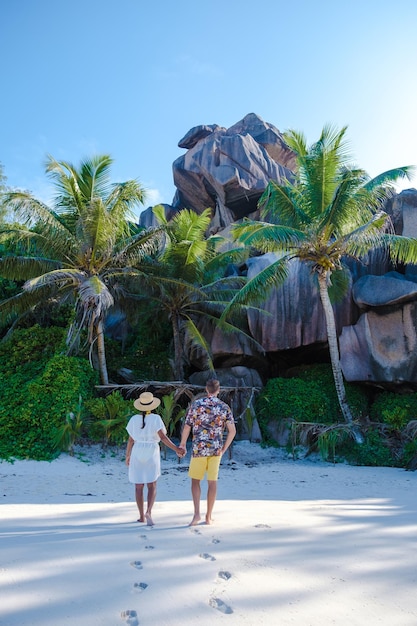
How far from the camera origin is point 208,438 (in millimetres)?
4566

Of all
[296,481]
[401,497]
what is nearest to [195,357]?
[296,481]

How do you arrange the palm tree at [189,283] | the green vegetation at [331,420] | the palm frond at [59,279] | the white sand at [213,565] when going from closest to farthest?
the white sand at [213,565]
the green vegetation at [331,420]
the palm frond at [59,279]
the palm tree at [189,283]

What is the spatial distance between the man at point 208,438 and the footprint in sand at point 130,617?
86.1 inches

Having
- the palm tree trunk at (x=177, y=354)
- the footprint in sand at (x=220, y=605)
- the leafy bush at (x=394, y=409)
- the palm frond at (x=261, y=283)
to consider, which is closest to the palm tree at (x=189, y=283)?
the palm tree trunk at (x=177, y=354)

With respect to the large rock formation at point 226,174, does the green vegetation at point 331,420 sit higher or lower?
lower

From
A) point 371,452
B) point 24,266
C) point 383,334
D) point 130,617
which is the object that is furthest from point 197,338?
point 130,617

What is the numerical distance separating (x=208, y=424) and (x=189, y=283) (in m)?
10.5

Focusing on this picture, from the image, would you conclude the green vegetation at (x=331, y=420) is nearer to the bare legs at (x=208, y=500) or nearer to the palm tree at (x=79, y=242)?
the palm tree at (x=79, y=242)

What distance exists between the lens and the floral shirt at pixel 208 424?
15.0ft

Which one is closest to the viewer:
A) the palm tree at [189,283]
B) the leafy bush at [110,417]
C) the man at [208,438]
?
the man at [208,438]

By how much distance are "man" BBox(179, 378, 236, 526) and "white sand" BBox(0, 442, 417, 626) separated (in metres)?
0.38

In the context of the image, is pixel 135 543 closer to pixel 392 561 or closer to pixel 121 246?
pixel 392 561

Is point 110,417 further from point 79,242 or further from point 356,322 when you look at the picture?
point 356,322

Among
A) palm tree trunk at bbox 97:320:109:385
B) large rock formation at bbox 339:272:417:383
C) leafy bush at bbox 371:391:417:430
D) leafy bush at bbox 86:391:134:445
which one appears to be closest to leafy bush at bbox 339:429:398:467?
leafy bush at bbox 371:391:417:430
